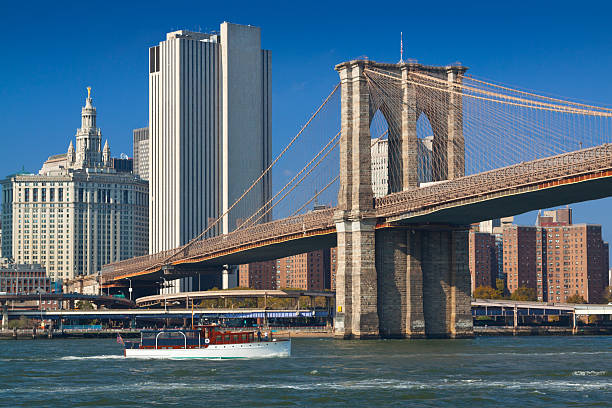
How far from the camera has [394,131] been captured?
94.9 meters

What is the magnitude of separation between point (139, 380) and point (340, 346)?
26.0 m

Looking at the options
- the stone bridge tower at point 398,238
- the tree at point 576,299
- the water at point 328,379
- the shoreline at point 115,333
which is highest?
the stone bridge tower at point 398,238

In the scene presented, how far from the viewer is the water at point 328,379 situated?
50469 millimetres

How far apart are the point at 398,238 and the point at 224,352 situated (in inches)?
986

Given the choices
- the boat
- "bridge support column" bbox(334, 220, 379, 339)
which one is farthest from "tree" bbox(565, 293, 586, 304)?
the boat

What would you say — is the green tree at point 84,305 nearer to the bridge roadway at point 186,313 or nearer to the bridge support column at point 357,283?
the bridge roadway at point 186,313

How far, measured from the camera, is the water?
50.5m

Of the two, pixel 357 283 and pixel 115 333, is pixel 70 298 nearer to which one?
pixel 115 333

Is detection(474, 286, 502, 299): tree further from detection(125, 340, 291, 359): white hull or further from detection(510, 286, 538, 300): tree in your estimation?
detection(125, 340, 291, 359): white hull

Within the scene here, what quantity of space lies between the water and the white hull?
3.61ft

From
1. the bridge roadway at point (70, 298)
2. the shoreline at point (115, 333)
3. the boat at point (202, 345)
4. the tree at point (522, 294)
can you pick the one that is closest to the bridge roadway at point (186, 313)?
the bridge roadway at point (70, 298)

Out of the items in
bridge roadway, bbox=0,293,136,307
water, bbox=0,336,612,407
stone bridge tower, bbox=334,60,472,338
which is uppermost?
stone bridge tower, bbox=334,60,472,338

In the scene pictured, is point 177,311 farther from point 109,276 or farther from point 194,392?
point 194,392

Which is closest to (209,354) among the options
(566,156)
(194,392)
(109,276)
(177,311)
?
(194,392)
